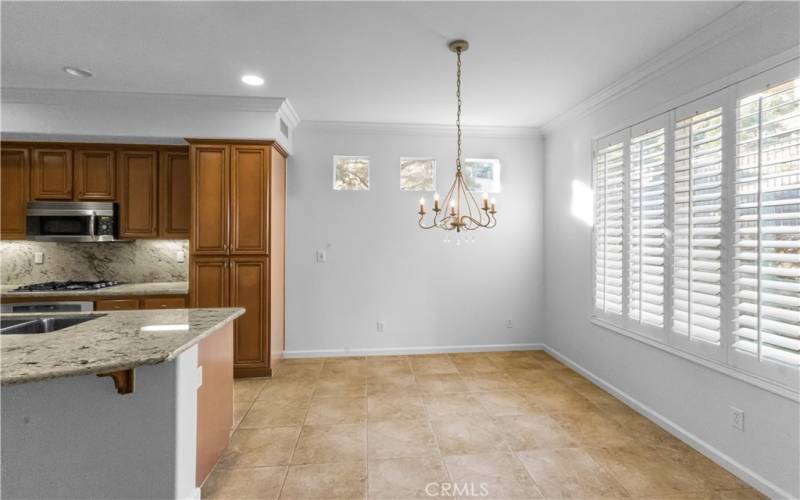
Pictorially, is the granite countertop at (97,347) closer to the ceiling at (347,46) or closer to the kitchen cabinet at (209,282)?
the kitchen cabinet at (209,282)

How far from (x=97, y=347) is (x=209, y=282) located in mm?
2235

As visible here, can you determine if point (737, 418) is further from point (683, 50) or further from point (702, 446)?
point (683, 50)

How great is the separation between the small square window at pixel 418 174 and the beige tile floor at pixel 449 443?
87.8 inches

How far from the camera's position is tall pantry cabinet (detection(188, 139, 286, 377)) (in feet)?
12.0

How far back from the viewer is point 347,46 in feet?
8.67

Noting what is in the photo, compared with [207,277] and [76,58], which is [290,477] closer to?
[207,277]

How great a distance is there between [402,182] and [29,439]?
3761 millimetres

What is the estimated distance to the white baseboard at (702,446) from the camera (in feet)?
6.68

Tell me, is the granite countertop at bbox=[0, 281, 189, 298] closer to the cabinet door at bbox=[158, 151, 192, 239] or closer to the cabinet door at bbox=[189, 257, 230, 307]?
the cabinet door at bbox=[189, 257, 230, 307]

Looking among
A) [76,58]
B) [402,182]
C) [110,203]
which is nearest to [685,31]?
[402,182]

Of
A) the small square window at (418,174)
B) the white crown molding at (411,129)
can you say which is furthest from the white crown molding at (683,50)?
the small square window at (418,174)

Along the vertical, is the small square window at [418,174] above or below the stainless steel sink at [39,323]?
above

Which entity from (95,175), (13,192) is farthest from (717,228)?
(13,192)

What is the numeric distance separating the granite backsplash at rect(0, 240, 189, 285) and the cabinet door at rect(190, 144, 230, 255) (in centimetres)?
66
